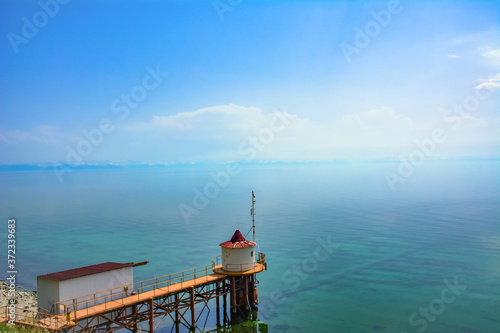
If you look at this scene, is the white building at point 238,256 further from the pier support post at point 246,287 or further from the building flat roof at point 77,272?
the building flat roof at point 77,272

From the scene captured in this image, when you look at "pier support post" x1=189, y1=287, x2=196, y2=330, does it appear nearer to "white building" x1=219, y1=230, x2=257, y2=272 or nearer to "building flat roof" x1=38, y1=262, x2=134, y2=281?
"white building" x1=219, y1=230, x2=257, y2=272

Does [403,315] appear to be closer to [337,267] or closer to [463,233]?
[337,267]

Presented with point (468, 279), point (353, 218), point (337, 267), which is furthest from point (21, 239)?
point (468, 279)

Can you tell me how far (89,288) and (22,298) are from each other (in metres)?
18.6

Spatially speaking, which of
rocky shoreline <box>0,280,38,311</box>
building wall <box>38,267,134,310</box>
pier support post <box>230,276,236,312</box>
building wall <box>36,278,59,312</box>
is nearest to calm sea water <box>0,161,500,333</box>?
pier support post <box>230,276,236,312</box>

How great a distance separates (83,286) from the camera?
2783 centimetres

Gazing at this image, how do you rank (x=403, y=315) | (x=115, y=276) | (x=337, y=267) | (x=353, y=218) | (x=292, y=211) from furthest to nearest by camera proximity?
(x=292, y=211), (x=353, y=218), (x=337, y=267), (x=403, y=315), (x=115, y=276)

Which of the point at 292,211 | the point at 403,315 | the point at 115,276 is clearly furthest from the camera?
the point at 292,211

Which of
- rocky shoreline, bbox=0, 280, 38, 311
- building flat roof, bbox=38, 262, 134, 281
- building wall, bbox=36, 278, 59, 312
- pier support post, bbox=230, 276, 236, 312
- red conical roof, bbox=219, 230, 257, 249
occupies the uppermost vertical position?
red conical roof, bbox=219, 230, 257, 249

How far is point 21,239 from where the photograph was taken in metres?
75.8

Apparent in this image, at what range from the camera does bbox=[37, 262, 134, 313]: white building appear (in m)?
26.6

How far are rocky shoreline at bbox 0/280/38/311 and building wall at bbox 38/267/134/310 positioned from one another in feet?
45.0

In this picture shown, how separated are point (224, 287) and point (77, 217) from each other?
79.8m

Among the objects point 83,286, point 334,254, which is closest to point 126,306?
point 83,286
